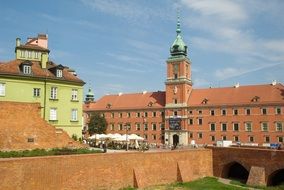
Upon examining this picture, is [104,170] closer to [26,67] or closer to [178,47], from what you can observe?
[26,67]

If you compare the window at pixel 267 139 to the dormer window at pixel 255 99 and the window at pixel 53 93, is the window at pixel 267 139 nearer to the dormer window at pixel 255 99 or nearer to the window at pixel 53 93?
the dormer window at pixel 255 99

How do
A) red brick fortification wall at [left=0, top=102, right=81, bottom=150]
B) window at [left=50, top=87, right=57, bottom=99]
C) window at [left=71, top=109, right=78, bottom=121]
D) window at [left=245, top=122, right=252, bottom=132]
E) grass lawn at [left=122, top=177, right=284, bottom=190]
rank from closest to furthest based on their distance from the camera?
red brick fortification wall at [left=0, top=102, right=81, bottom=150], grass lawn at [left=122, top=177, right=284, bottom=190], window at [left=50, top=87, right=57, bottom=99], window at [left=71, top=109, right=78, bottom=121], window at [left=245, top=122, right=252, bottom=132]

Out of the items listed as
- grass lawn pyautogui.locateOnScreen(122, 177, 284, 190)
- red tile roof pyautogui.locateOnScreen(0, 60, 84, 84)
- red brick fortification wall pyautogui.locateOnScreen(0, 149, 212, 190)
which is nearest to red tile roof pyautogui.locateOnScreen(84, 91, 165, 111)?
red tile roof pyautogui.locateOnScreen(0, 60, 84, 84)

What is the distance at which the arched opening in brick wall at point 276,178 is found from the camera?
35022mm

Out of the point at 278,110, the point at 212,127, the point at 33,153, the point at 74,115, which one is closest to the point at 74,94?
the point at 74,115

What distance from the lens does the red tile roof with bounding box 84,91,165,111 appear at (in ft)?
260

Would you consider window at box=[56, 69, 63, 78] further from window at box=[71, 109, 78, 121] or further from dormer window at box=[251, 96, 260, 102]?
dormer window at box=[251, 96, 260, 102]

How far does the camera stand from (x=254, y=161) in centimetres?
Result: 3628

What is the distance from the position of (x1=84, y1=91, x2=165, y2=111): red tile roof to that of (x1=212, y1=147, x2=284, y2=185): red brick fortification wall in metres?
38.0

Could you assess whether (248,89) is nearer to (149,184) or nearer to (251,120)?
(251,120)

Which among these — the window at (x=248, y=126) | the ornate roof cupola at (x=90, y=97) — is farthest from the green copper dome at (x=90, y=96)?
the window at (x=248, y=126)

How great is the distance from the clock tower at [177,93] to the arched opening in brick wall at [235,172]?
30355mm

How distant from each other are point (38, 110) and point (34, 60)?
40.1 feet

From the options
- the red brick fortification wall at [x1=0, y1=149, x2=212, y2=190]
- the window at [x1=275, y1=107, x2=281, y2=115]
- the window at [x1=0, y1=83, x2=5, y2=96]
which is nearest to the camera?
the red brick fortification wall at [x1=0, y1=149, x2=212, y2=190]
